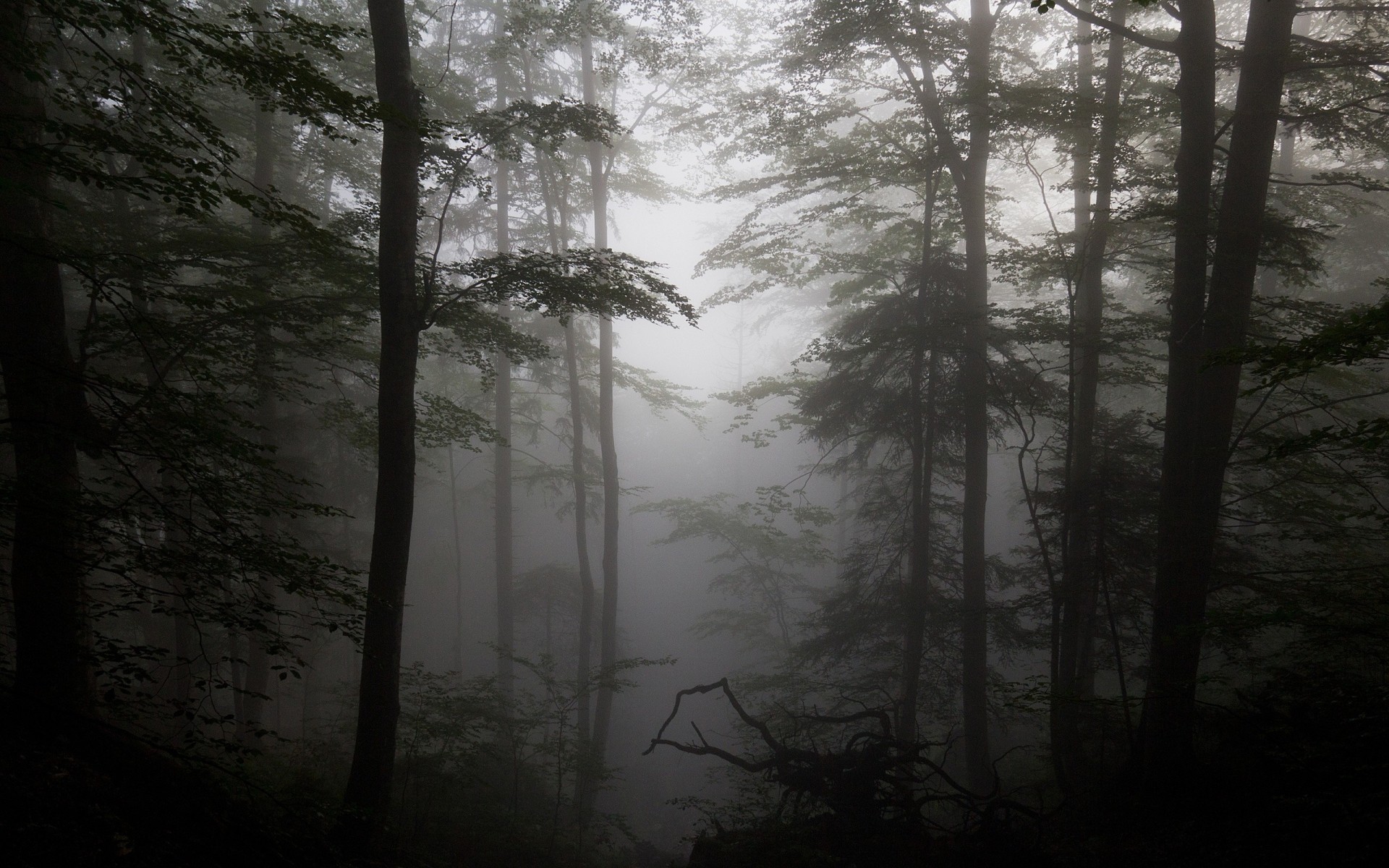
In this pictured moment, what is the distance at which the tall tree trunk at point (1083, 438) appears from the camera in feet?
26.9

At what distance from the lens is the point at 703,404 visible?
15695 mm

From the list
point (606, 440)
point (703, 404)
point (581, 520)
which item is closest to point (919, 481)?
point (703, 404)

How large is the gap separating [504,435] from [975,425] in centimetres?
1106

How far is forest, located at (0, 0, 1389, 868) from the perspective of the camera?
14.2 feet

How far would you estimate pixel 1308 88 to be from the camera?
808 centimetres

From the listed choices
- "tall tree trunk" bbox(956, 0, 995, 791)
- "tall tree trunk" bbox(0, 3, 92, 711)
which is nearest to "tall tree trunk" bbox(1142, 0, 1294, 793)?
"tall tree trunk" bbox(956, 0, 995, 791)

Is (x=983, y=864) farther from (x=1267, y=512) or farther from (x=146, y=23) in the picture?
(x=146, y=23)

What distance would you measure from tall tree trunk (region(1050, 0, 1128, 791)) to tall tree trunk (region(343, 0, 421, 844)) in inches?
269

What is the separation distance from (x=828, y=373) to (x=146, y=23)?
1011cm

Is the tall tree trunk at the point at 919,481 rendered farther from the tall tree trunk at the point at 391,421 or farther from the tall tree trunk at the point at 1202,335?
the tall tree trunk at the point at 391,421

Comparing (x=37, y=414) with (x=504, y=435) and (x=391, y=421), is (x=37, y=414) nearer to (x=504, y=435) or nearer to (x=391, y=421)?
(x=391, y=421)

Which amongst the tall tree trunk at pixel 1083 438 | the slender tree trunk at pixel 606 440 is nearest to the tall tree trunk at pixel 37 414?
the tall tree trunk at pixel 1083 438

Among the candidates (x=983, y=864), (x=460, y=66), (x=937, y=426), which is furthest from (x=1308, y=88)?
(x=460, y=66)

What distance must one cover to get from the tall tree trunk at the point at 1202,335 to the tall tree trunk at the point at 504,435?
12.8 m
